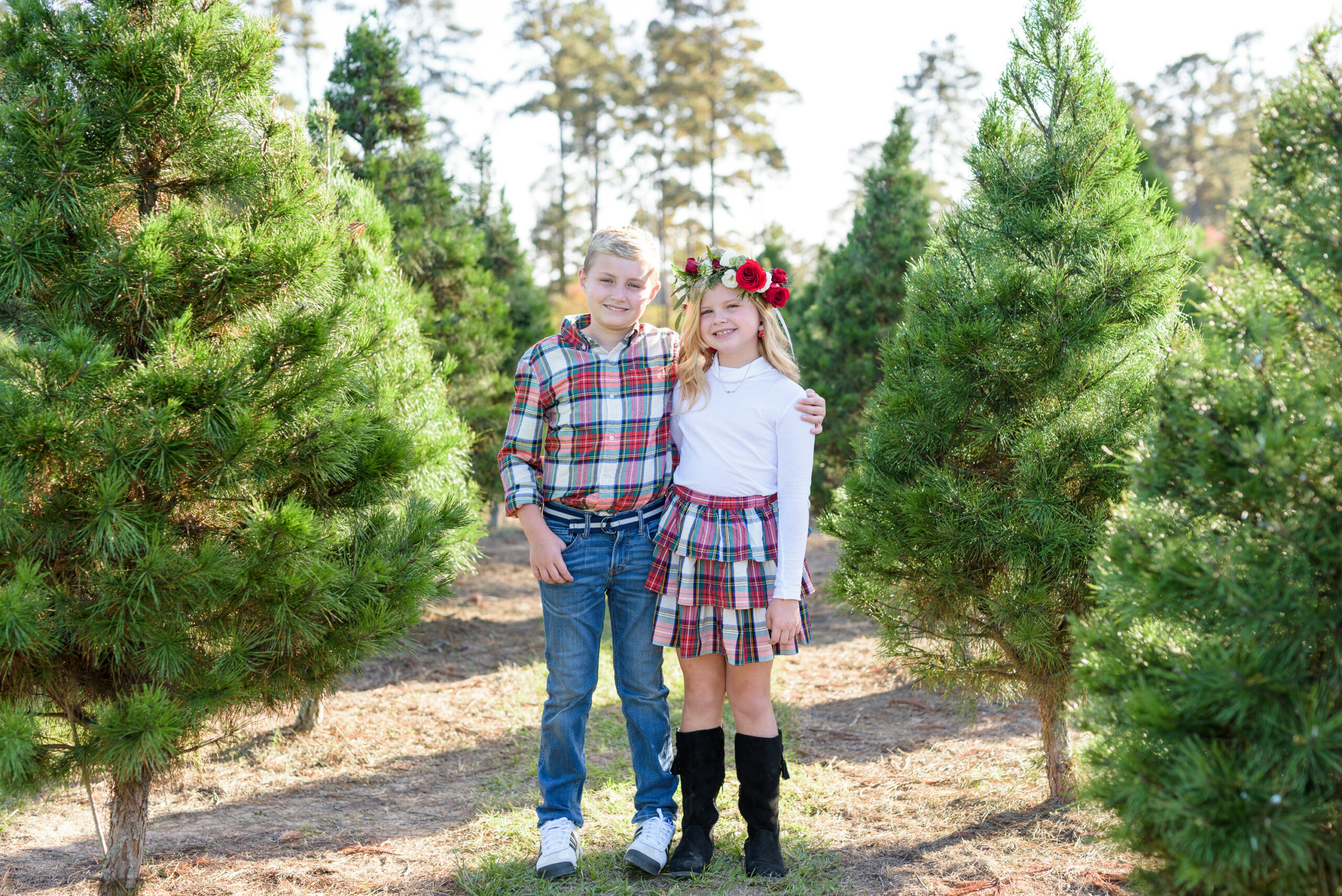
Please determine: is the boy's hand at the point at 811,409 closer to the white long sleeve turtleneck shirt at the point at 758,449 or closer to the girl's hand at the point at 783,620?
the white long sleeve turtleneck shirt at the point at 758,449

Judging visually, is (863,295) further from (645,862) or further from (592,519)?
(645,862)

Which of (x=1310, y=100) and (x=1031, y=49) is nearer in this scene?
(x=1310, y=100)

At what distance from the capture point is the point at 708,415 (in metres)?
3.00

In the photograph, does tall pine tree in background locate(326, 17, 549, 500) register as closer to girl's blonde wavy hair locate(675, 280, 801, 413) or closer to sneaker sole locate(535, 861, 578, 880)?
girl's blonde wavy hair locate(675, 280, 801, 413)

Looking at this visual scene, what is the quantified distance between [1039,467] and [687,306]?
140 centimetres

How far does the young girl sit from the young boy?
4.3 inches

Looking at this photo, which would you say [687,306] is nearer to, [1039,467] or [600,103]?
[1039,467]

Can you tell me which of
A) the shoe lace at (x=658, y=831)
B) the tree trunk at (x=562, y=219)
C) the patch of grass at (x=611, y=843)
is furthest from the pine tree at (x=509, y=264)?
the tree trunk at (x=562, y=219)

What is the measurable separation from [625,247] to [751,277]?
0.48 m

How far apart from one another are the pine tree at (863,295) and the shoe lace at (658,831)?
447 cm

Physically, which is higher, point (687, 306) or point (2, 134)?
point (2, 134)

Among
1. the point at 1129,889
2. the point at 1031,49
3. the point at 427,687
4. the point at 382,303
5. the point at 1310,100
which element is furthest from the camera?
the point at 427,687

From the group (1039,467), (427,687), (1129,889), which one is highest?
(1039,467)

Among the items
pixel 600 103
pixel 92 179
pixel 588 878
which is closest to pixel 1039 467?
pixel 588 878
